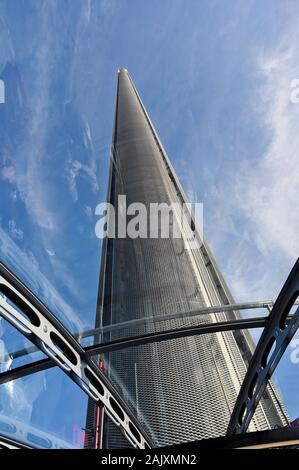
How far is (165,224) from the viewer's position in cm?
4922

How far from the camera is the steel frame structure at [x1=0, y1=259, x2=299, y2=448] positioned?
6.43m

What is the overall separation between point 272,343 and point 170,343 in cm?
2453

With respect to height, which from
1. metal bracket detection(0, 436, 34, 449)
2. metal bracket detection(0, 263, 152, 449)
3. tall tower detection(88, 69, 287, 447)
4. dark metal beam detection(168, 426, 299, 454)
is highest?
tall tower detection(88, 69, 287, 447)

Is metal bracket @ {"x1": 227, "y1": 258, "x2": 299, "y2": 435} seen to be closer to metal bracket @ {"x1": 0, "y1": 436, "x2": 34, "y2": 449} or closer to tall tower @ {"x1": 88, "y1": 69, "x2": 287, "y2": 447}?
tall tower @ {"x1": 88, "y1": 69, "x2": 287, "y2": 447}

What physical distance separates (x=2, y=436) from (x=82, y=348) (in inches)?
141

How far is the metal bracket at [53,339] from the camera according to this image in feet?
20.2

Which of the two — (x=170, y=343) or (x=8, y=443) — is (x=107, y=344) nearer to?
(x=8, y=443)

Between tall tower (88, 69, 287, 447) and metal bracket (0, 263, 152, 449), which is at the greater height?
tall tower (88, 69, 287, 447)

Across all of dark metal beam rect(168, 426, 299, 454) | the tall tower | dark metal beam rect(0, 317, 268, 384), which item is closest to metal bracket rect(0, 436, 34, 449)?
dark metal beam rect(0, 317, 268, 384)

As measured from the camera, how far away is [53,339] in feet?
24.3

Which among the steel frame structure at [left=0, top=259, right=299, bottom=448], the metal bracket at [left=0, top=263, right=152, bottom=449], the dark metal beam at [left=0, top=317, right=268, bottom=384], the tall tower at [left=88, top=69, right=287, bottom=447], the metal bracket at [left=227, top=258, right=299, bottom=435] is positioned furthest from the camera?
the tall tower at [left=88, top=69, right=287, bottom=447]

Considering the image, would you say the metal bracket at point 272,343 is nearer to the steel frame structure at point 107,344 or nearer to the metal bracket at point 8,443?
the steel frame structure at point 107,344

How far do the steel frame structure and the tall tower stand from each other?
78.6 inches

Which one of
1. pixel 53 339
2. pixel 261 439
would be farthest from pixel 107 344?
pixel 261 439
